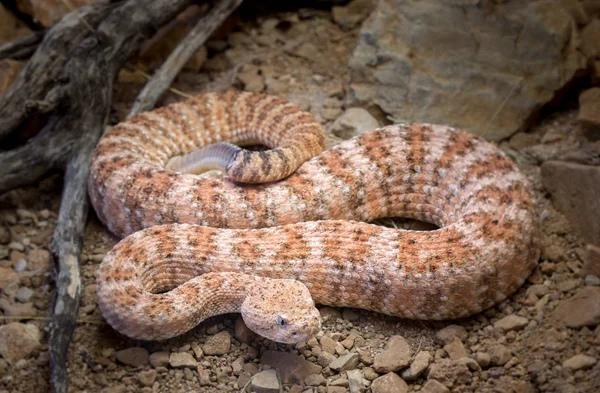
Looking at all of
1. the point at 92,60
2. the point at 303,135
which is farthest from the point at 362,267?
the point at 92,60

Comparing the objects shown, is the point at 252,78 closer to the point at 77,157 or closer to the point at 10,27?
the point at 77,157

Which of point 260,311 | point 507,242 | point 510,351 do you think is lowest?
point 510,351

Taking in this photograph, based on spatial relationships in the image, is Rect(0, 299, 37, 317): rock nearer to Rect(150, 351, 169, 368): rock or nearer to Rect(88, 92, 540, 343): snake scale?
Rect(88, 92, 540, 343): snake scale

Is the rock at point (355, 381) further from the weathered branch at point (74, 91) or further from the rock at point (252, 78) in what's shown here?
the rock at point (252, 78)

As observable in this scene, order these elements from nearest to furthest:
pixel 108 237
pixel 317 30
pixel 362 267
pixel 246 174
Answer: pixel 362 267
pixel 246 174
pixel 108 237
pixel 317 30

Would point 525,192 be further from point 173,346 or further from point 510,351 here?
point 173,346

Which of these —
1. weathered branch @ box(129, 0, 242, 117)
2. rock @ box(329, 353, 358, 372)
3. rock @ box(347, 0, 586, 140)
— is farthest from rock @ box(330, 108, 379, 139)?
rock @ box(329, 353, 358, 372)

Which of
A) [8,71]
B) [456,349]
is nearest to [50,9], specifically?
[8,71]

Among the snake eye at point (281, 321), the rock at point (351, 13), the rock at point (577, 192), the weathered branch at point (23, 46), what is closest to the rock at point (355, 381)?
the snake eye at point (281, 321)
